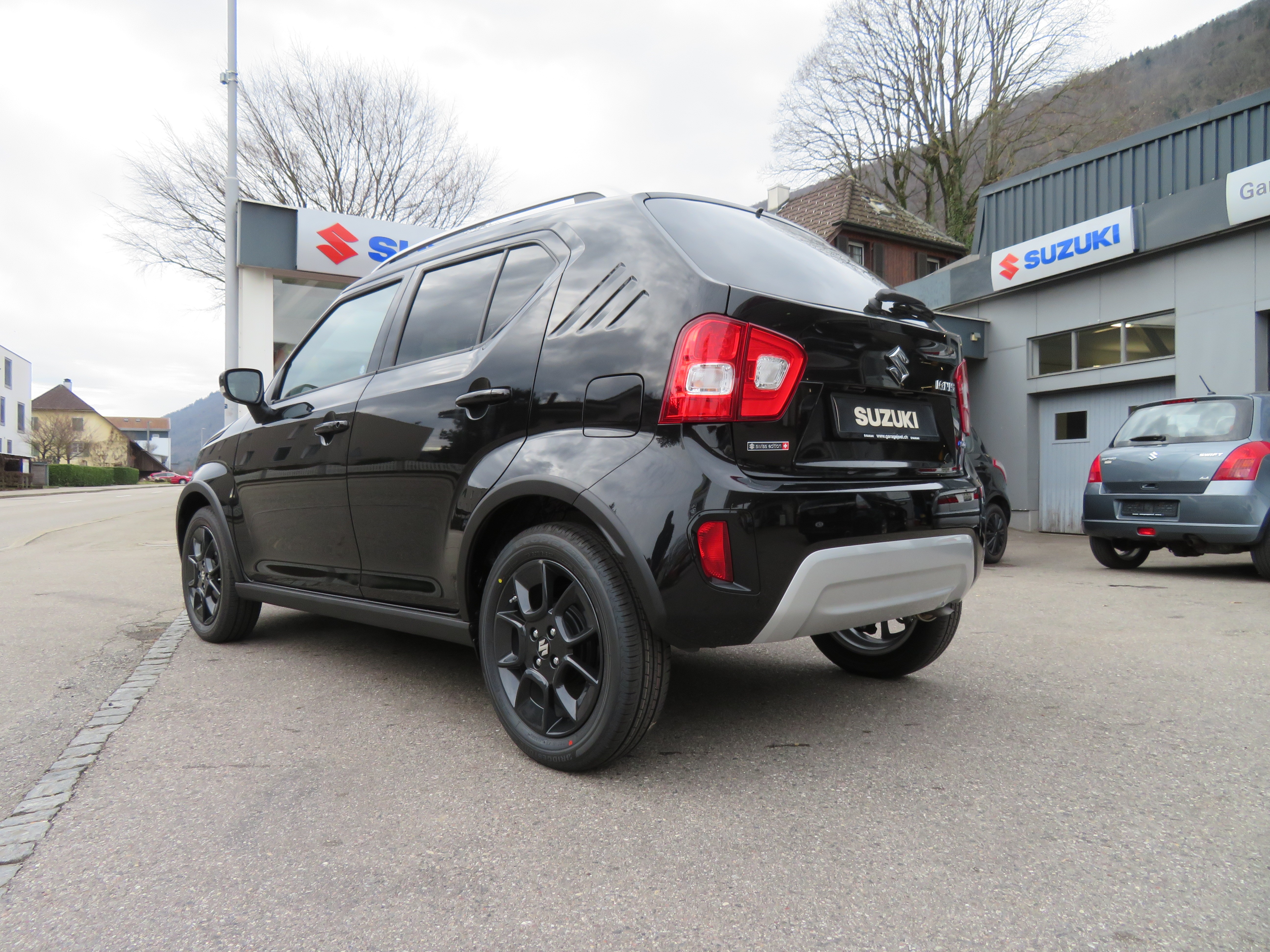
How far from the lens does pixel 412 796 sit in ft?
8.04

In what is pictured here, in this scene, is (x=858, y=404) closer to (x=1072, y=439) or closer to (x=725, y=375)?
(x=725, y=375)

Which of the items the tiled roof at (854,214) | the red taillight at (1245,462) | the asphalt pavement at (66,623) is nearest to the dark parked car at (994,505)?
the red taillight at (1245,462)

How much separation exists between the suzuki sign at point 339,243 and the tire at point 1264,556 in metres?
10.9

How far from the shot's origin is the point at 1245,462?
272 inches

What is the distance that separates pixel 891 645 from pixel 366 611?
214cm

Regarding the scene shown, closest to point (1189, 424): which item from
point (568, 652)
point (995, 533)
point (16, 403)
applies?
point (995, 533)

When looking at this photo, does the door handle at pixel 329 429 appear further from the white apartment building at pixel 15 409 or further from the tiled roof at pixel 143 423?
the tiled roof at pixel 143 423

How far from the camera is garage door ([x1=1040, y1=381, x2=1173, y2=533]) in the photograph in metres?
13.2

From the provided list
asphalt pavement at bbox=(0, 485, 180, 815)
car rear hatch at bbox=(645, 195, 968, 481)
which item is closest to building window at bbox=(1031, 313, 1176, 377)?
car rear hatch at bbox=(645, 195, 968, 481)

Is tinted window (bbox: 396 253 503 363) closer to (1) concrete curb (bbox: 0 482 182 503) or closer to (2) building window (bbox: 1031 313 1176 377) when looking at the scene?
(2) building window (bbox: 1031 313 1176 377)

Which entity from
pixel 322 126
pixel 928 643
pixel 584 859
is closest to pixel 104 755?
pixel 584 859

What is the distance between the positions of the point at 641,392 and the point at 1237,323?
473 inches

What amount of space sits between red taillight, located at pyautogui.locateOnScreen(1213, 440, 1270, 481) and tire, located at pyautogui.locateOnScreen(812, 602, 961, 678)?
482cm

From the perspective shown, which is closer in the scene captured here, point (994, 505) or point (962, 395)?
point (962, 395)
